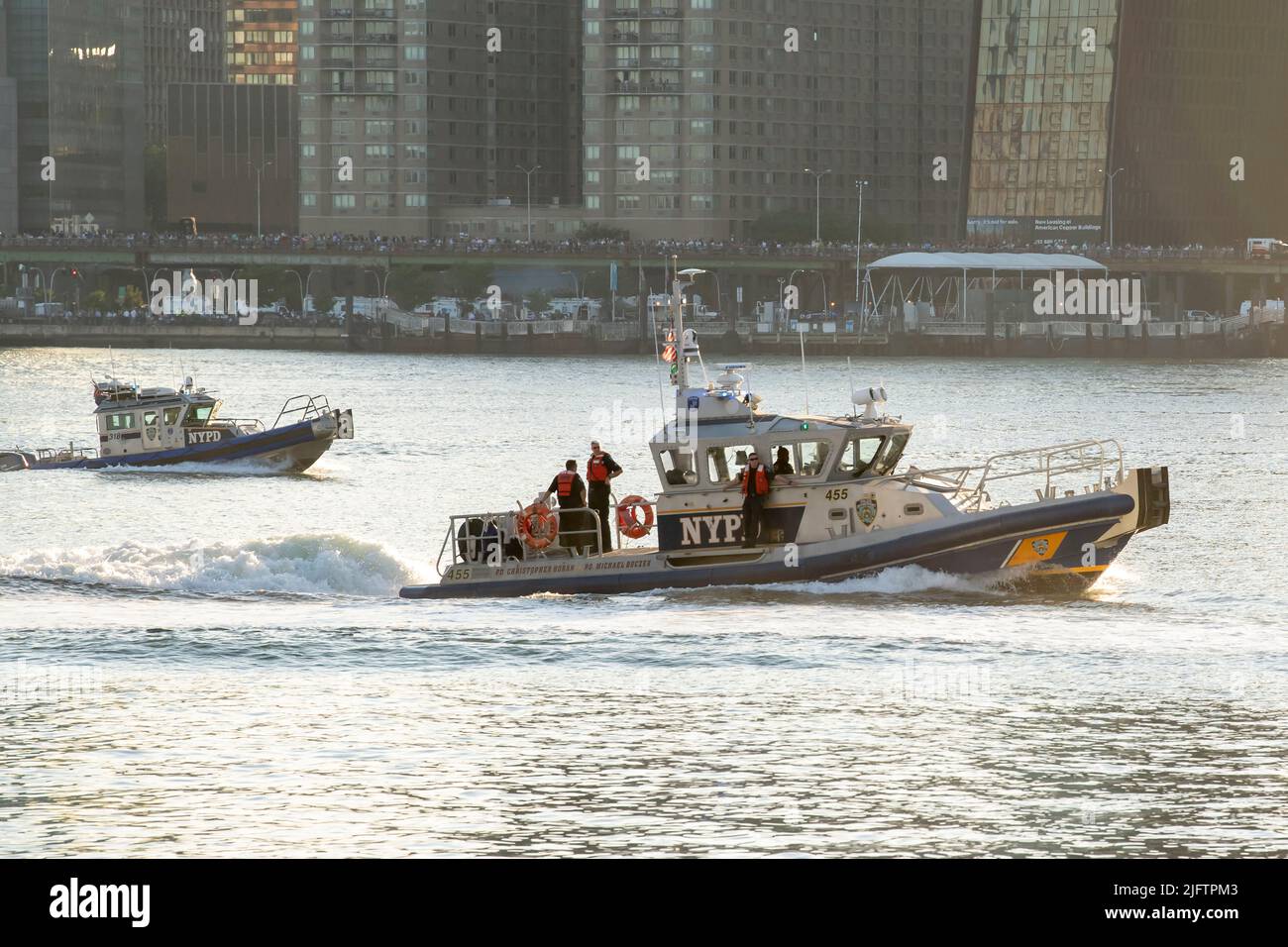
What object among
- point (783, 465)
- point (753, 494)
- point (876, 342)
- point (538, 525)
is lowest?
point (876, 342)

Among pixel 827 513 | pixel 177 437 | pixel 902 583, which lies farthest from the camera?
pixel 177 437

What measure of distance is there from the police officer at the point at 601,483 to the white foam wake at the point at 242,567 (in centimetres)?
→ 509

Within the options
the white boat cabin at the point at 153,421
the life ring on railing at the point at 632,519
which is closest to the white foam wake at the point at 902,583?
the life ring on railing at the point at 632,519

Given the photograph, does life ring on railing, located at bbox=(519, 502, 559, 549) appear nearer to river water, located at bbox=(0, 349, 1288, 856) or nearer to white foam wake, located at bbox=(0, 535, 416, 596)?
river water, located at bbox=(0, 349, 1288, 856)

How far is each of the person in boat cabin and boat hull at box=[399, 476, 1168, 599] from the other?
4.17 feet

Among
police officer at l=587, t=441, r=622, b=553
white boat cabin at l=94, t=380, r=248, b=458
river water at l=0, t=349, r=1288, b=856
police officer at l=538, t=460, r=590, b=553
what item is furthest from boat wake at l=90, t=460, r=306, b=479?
police officer at l=587, t=441, r=622, b=553

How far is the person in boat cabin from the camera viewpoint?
1420 inches

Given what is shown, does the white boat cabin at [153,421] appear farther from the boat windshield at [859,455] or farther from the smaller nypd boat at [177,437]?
the boat windshield at [859,455]

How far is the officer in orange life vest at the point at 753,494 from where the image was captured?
3578cm

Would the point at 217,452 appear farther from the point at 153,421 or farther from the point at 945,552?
the point at 945,552

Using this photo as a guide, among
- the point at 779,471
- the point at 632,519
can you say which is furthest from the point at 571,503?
the point at 779,471

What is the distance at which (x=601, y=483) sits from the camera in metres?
36.9

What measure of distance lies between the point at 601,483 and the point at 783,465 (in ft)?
10.7

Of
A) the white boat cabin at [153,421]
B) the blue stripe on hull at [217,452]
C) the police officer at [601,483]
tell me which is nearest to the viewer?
the police officer at [601,483]
